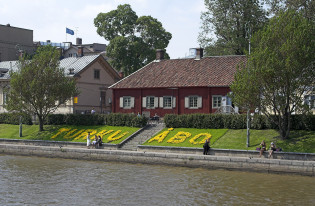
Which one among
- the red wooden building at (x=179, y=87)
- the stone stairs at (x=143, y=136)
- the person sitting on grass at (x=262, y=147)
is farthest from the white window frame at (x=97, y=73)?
the person sitting on grass at (x=262, y=147)

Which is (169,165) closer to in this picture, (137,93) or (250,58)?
(250,58)

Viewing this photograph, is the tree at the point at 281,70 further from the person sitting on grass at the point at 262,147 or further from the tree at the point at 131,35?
the tree at the point at 131,35

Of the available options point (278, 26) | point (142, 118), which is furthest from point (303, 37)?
point (142, 118)

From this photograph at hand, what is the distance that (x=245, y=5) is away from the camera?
63281mm

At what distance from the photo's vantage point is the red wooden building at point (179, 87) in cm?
5447

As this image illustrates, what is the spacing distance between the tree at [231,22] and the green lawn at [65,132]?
68.3 ft

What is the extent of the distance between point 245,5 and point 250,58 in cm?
2461

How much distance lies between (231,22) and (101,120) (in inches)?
880

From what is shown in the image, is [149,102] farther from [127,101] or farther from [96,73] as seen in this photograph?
[96,73]

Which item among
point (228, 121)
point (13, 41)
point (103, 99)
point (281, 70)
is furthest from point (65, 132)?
point (13, 41)

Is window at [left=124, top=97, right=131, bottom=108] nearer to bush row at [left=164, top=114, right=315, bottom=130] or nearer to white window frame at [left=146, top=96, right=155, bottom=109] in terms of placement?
white window frame at [left=146, top=96, right=155, bottom=109]

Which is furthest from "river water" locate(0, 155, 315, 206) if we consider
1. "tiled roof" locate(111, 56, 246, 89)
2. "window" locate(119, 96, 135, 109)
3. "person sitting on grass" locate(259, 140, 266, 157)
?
"window" locate(119, 96, 135, 109)

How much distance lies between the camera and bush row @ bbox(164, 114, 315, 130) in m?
41.7

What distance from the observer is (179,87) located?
185 feet
